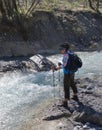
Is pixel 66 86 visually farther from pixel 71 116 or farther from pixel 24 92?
pixel 24 92

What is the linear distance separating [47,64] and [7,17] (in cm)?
754

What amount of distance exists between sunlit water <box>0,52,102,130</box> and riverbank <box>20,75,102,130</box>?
1.74 feet

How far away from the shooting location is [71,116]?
514 inches

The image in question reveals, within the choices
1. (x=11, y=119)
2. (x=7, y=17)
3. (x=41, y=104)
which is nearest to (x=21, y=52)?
(x=7, y=17)

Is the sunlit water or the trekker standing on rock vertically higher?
the trekker standing on rock

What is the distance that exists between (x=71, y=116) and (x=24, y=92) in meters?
4.53

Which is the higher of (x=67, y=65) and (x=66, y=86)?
(x=67, y=65)

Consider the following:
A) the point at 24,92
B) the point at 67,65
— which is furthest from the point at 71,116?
the point at 24,92

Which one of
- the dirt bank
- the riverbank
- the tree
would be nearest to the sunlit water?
the riverbank

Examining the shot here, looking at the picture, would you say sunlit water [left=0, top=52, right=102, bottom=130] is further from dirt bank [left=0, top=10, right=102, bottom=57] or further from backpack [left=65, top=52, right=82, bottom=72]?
dirt bank [left=0, top=10, right=102, bottom=57]

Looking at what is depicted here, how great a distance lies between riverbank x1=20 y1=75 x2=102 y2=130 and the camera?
40.3 ft

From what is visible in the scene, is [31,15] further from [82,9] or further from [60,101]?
[60,101]

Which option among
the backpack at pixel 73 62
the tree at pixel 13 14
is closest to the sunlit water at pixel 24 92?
the backpack at pixel 73 62

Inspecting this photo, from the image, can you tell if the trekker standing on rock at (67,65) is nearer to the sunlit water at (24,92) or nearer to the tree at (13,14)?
the sunlit water at (24,92)
